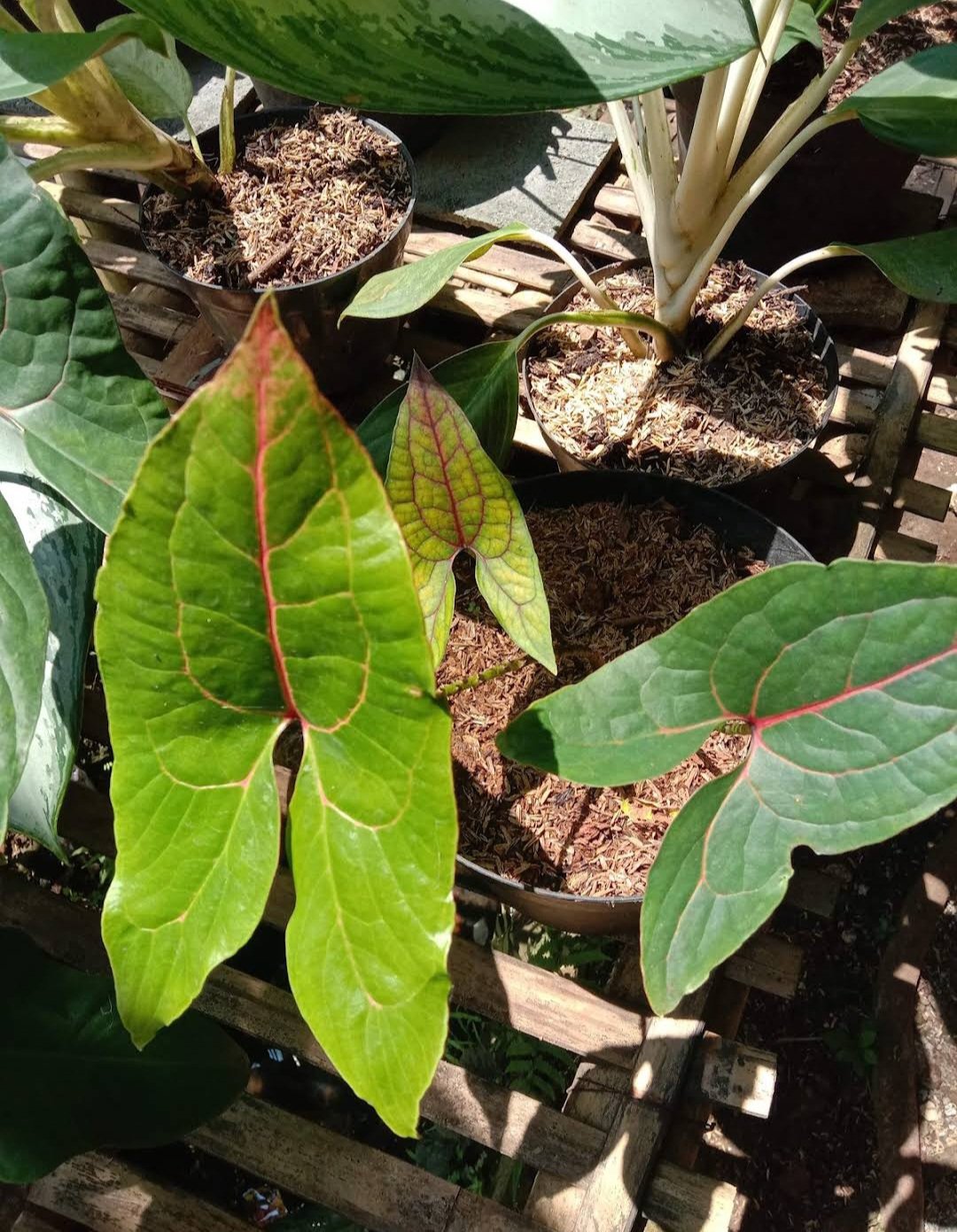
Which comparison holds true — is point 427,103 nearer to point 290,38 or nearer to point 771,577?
point 290,38

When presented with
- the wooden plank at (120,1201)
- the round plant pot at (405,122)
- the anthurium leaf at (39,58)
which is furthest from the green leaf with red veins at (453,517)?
the round plant pot at (405,122)

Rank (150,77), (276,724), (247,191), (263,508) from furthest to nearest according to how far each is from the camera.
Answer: (247,191), (150,77), (276,724), (263,508)

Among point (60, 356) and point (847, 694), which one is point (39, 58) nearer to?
point (60, 356)

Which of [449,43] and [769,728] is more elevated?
[449,43]

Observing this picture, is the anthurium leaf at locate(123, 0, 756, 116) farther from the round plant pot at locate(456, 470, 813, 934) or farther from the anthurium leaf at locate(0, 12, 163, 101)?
the round plant pot at locate(456, 470, 813, 934)

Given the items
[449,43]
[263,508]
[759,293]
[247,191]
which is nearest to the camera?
[263,508]

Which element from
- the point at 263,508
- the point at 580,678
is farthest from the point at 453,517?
the point at 263,508

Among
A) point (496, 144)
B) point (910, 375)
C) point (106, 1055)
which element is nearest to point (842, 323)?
point (910, 375)
